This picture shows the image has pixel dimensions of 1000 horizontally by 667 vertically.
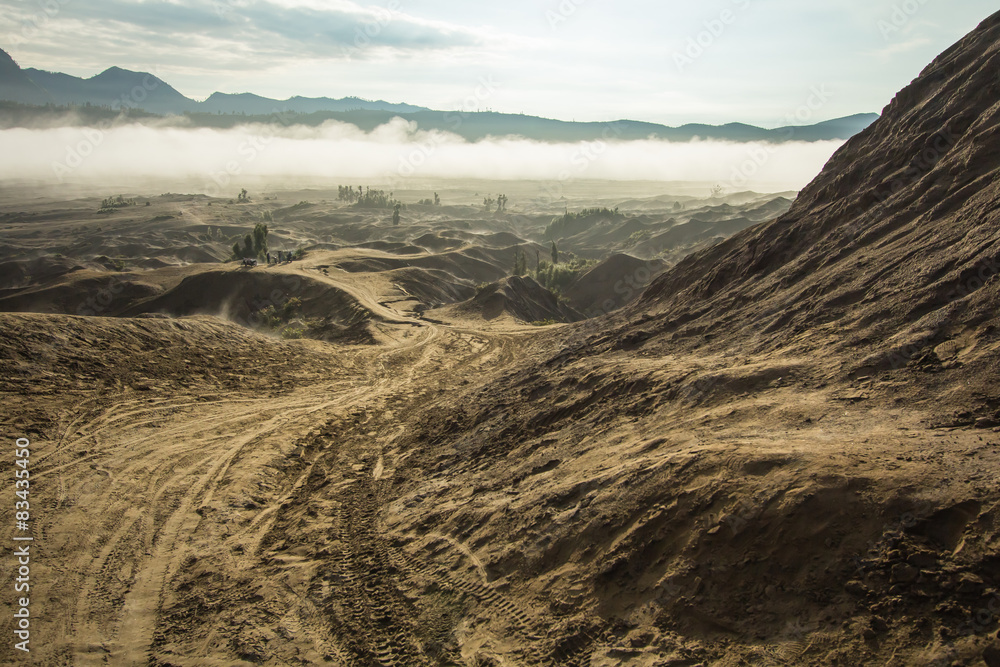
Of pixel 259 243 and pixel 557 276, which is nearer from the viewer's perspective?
pixel 557 276

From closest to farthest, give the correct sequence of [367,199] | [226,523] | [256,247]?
1. [226,523]
2. [256,247]
3. [367,199]

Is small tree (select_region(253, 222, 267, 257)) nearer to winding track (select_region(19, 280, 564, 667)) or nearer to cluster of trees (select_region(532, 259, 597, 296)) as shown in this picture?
cluster of trees (select_region(532, 259, 597, 296))

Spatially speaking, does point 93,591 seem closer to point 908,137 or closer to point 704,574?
point 704,574

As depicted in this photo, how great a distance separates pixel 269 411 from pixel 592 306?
4140 cm

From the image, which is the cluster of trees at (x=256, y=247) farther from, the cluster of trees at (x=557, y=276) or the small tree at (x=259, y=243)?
the cluster of trees at (x=557, y=276)

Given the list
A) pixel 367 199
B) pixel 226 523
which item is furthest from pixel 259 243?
pixel 367 199

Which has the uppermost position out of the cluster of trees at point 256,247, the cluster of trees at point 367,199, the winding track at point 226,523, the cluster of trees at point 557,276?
the cluster of trees at point 367,199

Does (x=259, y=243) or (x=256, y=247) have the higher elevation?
(x=259, y=243)

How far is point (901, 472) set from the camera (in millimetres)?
7660

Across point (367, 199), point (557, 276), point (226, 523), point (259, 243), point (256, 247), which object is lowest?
point (226, 523)

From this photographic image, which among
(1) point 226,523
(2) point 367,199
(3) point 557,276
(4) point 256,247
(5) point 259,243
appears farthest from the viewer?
(2) point 367,199

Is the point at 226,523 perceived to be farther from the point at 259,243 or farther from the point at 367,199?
the point at 367,199

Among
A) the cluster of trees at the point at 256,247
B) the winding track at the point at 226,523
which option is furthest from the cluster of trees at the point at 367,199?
the winding track at the point at 226,523

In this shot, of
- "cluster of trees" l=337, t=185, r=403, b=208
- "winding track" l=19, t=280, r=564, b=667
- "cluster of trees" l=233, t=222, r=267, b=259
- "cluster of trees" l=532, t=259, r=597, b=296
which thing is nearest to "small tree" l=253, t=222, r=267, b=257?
"cluster of trees" l=233, t=222, r=267, b=259
